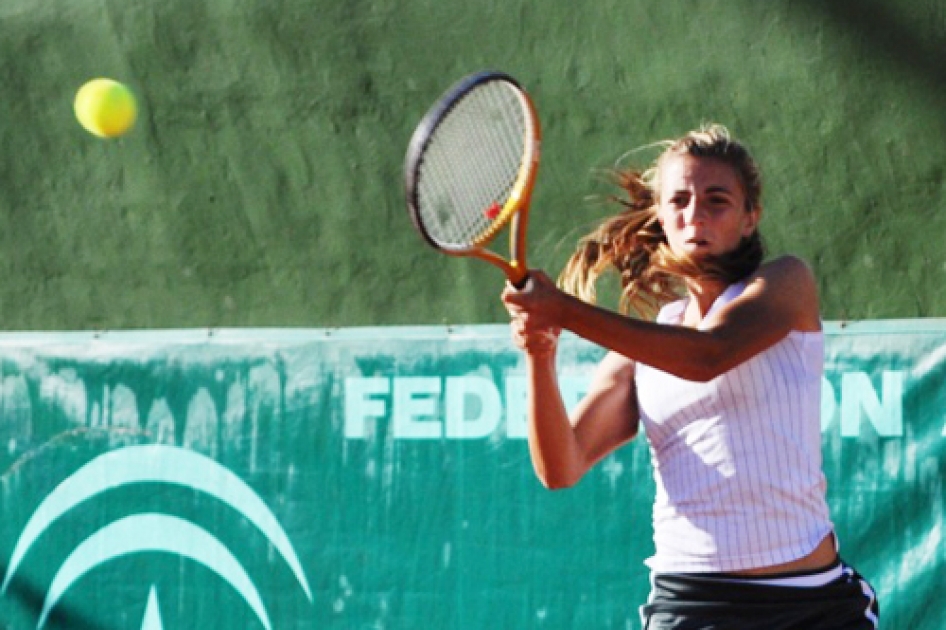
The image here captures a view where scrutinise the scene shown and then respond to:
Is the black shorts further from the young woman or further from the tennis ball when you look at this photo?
the tennis ball

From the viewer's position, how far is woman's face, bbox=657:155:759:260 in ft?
8.52

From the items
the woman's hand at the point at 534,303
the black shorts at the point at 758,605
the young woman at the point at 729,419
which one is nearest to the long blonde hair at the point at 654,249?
the young woman at the point at 729,419

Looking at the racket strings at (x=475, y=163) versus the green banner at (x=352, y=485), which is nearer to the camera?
the racket strings at (x=475, y=163)

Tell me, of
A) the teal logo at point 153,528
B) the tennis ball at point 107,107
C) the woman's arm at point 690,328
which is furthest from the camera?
the tennis ball at point 107,107

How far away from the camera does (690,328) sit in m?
2.45

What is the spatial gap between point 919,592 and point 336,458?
1514 mm

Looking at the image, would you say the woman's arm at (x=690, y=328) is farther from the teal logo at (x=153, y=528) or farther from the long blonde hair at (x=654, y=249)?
the teal logo at (x=153, y=528)

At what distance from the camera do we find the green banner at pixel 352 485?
13.3ft

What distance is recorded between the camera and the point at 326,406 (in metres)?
4.50

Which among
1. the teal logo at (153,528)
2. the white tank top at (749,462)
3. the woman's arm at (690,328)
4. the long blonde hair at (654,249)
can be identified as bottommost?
the teal logo at (153,528)

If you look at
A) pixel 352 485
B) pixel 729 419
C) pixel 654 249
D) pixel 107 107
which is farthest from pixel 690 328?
pixel 107 107

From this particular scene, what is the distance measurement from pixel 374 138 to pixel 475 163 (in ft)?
5.73

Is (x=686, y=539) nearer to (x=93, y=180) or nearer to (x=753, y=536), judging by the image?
(x=753, y=536)

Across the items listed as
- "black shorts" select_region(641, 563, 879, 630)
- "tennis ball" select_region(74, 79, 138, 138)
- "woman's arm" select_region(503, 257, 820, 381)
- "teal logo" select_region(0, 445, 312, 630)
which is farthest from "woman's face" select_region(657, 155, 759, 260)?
"tennis ball" select_region(74, 79, 138, 138)
